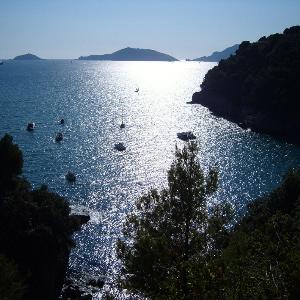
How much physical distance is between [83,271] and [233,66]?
11612 cm

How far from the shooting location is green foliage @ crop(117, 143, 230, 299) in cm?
1809

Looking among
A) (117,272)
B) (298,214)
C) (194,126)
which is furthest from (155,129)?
(298,214)

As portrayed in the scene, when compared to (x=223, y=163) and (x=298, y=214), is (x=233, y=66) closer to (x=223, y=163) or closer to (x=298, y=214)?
(x=223, y=163)

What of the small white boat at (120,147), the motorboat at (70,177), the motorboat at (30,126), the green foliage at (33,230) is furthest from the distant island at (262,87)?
the green foliage at (33,230)

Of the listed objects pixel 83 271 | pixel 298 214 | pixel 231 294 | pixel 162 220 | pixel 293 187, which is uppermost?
pixel 231 294

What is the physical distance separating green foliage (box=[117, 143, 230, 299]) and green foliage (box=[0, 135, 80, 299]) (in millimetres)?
20577

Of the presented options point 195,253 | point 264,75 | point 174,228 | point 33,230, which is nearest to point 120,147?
point 264,75

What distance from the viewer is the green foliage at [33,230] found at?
41.5 meters

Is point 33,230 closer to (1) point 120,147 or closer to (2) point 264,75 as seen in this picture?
(1) point 120,147

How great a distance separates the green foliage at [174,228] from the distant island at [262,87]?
3412 inches

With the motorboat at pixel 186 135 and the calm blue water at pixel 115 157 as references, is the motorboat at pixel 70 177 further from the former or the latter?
the motorboat at pixel 186 135

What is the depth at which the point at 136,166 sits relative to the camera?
8656 cm

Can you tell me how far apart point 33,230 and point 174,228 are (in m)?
24.6

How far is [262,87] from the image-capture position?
407 ft
